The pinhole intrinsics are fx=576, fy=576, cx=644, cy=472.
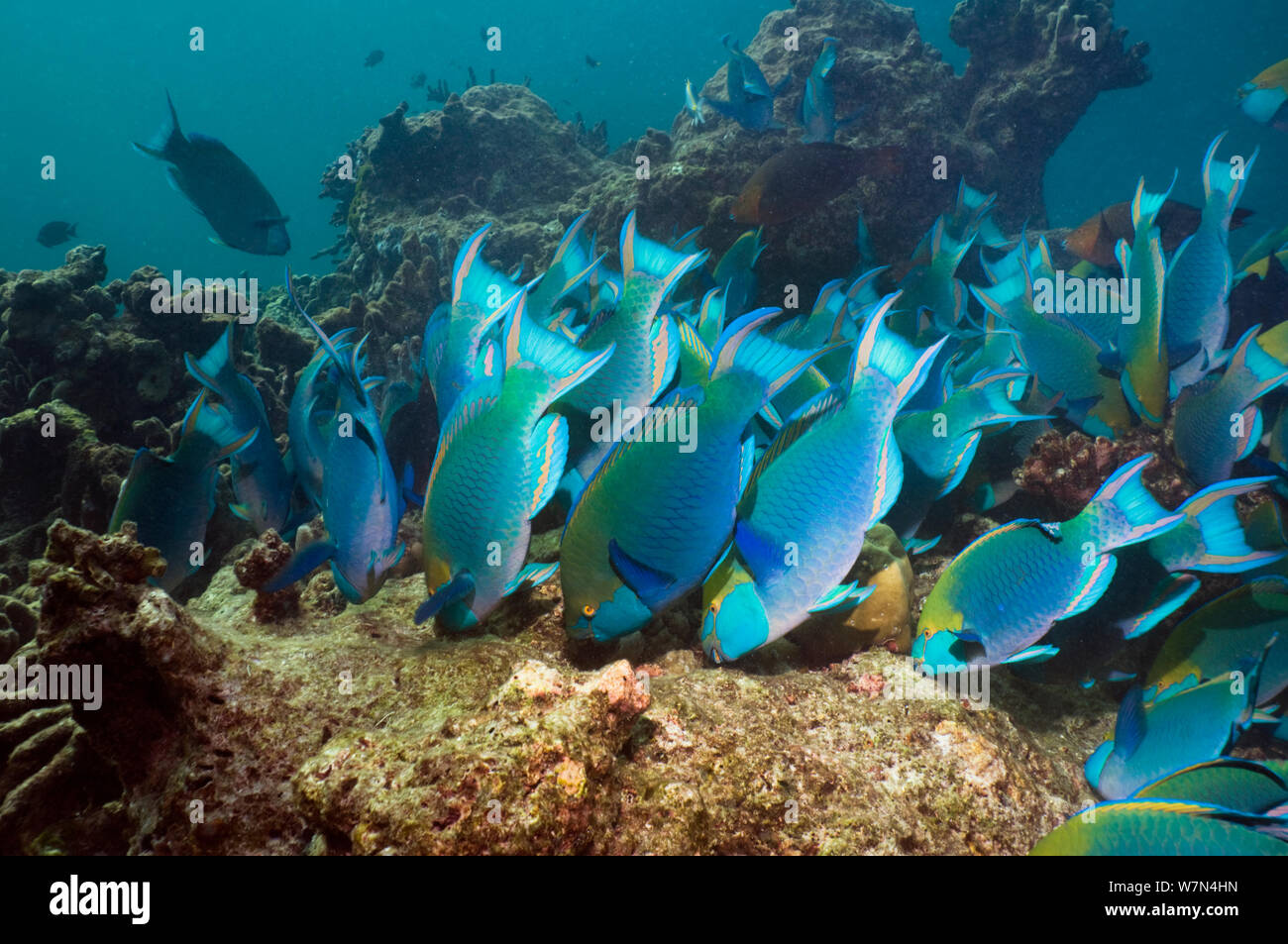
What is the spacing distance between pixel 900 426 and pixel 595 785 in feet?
5.79

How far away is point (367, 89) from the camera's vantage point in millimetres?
101312

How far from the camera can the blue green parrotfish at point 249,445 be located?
228cm

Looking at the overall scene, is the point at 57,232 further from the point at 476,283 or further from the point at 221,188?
the point at 476,283

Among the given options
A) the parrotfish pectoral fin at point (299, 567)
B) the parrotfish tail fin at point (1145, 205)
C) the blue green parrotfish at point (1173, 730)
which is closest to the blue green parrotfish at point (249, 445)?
the parrotfish pectoral fin at point (299, 567)

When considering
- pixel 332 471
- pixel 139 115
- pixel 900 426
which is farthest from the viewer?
pixel 139 115

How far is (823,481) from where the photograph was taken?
1642 mm

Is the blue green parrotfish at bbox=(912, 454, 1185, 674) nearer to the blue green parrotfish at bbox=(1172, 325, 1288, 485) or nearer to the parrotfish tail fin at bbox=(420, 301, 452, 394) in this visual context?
the blue green parrotfish at bbox=(1172, 325, 1288, 485)

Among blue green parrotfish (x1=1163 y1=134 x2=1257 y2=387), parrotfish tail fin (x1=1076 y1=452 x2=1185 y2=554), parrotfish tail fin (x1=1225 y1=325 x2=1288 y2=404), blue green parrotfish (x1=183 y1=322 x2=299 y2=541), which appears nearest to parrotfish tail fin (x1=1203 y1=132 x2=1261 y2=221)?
blue green parrotfish (x1=1163 y1=134 x2=1257 y2=387)

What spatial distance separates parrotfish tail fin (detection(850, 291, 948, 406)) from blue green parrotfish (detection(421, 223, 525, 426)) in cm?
123

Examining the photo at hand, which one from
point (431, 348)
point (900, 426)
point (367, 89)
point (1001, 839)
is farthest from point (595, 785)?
point (367, 89)

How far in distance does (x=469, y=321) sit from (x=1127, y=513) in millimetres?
2283

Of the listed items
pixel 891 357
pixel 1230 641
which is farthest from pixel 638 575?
pixel 1230 641
